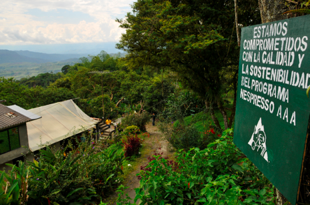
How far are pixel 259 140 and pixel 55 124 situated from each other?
478 inches

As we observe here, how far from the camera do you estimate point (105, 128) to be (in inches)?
643

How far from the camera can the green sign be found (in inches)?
46.6

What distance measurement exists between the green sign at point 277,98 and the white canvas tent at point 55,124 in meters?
8.47

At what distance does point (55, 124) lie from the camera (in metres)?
11.7

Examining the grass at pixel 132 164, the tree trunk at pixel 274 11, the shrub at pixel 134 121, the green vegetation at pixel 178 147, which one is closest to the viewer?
the tree trunk at pixel 274 11

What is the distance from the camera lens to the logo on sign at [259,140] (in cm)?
156

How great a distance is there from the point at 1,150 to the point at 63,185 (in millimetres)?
7891

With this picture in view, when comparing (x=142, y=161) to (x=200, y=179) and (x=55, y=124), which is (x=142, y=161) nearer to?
(x=200, y=179)

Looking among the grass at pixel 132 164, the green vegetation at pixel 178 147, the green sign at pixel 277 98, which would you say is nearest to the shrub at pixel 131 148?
the green vegetation at pixel 178 147

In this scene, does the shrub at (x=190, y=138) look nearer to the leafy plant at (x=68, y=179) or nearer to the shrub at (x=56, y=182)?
the leafy plant at (x=68, y=179)

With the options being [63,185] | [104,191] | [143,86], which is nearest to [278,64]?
[63,185]

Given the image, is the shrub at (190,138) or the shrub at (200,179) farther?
the shrub at (190,138)

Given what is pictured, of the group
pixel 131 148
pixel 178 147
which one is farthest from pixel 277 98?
pixel 131 148

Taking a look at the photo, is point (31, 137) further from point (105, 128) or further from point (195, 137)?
Answer: point (195, 137)
